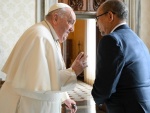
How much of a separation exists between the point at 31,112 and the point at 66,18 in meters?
0.76

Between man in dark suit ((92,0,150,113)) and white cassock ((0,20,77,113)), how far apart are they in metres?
0.31

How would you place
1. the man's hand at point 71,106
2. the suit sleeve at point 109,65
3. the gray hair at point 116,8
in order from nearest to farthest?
the suit sleeve at point 109,65 < the gray hair at point 116,8 < the man's hand at point 71,106

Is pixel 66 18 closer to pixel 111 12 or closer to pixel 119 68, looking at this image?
pixel 111 12

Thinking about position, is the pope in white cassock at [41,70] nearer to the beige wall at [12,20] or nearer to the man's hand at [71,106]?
the man's hand at [71,106]

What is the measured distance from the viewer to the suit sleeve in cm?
160

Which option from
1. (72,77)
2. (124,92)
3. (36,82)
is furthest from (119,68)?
(36,82)

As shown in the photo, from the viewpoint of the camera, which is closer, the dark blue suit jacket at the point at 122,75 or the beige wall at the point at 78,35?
the dark blue suit jacket at the point at 122,75

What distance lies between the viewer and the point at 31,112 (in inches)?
74.9

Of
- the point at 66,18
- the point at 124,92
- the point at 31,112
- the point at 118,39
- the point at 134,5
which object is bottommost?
the point at 31,112

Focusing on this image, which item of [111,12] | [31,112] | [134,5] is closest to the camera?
[111,12]

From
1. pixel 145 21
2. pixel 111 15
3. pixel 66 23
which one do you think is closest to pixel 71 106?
pixel 66 23

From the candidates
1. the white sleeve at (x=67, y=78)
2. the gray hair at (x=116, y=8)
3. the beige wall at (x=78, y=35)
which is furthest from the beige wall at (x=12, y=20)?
the beige wall at (x=78, y=35)

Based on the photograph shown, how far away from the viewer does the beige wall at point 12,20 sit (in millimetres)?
4242

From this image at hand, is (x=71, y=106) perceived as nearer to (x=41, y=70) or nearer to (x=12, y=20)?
(x=41, y=70)
